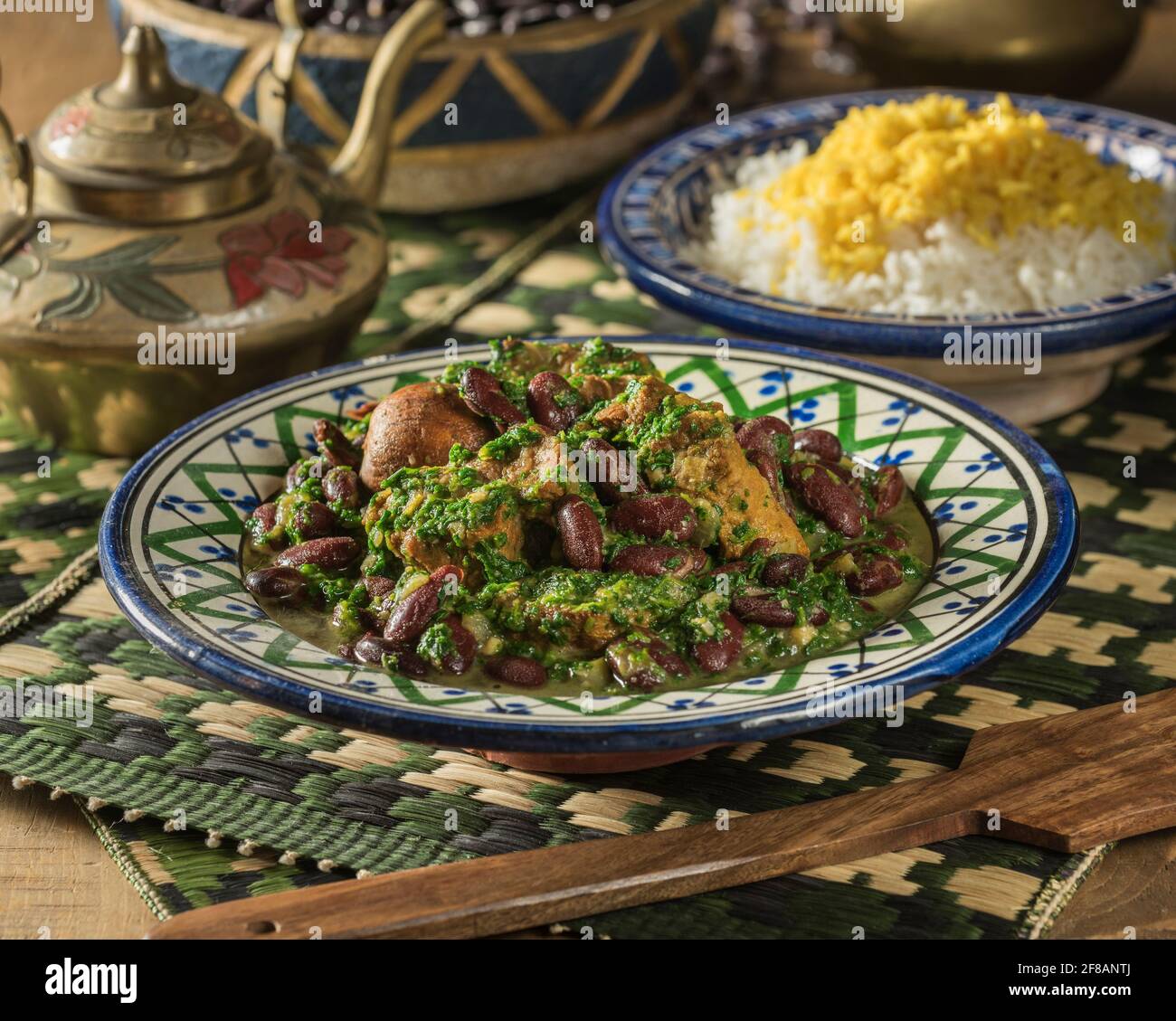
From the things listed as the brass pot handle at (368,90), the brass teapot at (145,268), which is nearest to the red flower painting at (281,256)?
the brass teapot at (145,268)

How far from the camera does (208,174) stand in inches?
113

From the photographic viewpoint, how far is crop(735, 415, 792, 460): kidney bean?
2174mm

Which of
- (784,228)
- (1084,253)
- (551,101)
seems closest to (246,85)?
(551,101)

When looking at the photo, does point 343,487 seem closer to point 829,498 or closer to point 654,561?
point 654,561

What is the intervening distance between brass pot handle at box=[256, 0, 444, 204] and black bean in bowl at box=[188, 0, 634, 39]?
49 cm

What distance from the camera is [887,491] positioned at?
2270 millimetres

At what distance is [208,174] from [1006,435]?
1.61m

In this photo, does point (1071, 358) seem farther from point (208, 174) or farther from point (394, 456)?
point (208, 174)

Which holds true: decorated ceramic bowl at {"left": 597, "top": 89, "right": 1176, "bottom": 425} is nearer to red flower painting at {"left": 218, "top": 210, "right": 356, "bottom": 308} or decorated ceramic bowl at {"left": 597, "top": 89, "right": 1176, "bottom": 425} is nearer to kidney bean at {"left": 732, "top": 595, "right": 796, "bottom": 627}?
red flower painting at {"left": 218, "top": 210, "right": 356, "bottom": 308}

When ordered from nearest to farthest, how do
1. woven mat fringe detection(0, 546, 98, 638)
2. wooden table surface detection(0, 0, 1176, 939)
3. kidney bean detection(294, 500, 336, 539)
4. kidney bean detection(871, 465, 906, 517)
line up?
wooden table surface detection(0, 0, 1176, 939)
kidney bean detection(294, 500, 336, 539)
kidney bean detection(871, 465, 906, 517)
woven mat fringe detection(0, 546, 98, 638)

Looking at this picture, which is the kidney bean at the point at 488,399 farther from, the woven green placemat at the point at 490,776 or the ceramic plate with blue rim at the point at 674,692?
the woven green placemat at the point at 490,776

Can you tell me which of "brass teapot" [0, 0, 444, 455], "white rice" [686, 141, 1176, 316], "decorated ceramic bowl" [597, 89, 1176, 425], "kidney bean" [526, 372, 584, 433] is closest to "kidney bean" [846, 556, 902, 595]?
"kidney bean" [526, 372, 584, 433]

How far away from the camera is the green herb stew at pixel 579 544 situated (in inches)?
75.4
